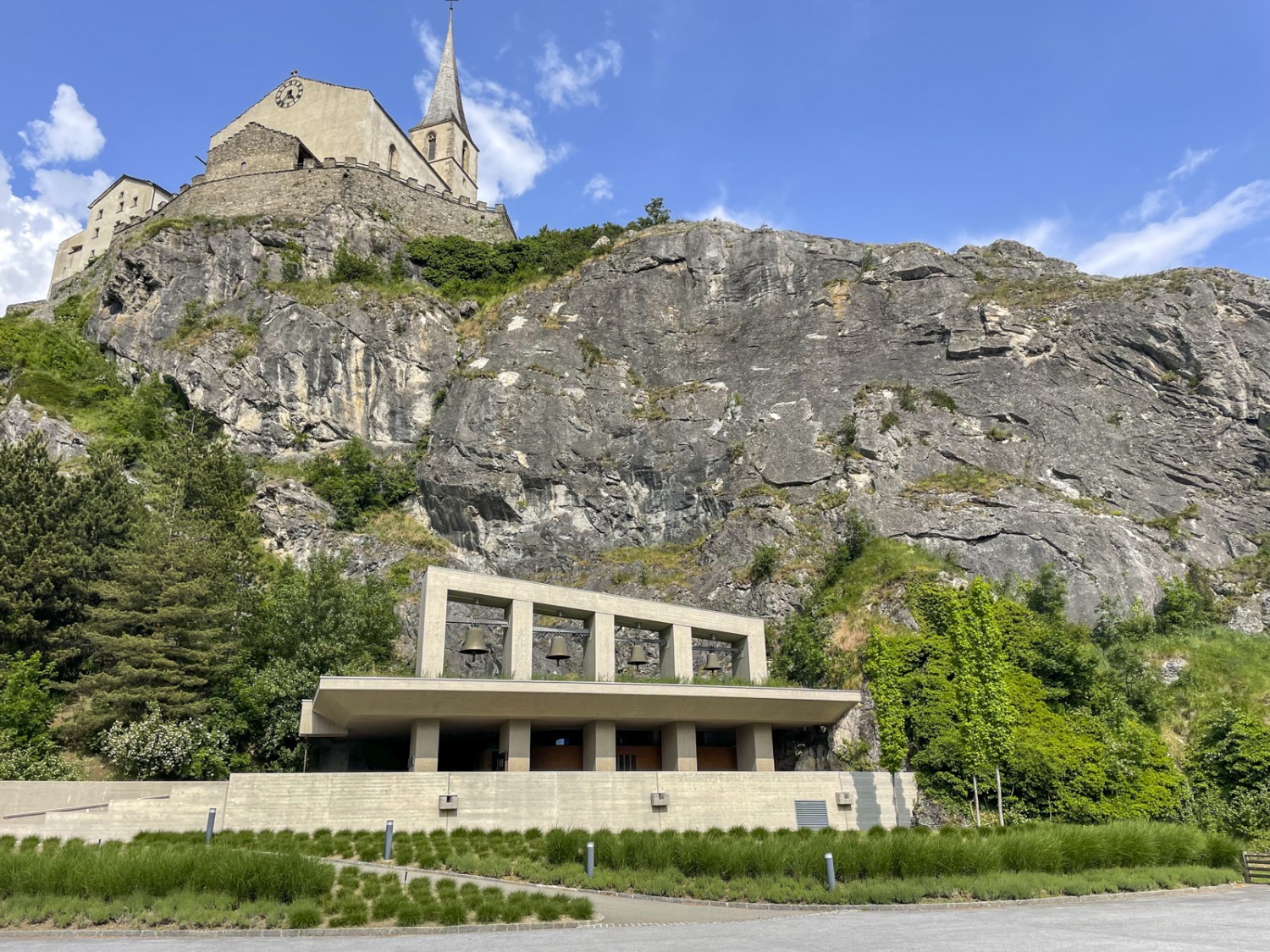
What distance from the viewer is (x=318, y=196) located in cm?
5816

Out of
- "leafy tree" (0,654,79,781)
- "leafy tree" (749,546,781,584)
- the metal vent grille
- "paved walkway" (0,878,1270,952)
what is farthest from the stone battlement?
"paved walkway" (0,878,1270,952)

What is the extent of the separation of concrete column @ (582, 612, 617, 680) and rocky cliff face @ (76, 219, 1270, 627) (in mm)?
11087

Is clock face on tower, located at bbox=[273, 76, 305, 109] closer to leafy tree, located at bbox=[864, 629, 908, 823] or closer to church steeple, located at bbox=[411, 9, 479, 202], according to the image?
church steeple, located at bbox=[411, 9, 479, 202]

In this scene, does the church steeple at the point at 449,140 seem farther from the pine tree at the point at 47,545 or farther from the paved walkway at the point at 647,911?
the paved walkway at the point at 647,911

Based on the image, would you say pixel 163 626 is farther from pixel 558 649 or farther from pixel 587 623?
pixel 587 623

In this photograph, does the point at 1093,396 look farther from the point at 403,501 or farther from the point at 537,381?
the point at 403,501

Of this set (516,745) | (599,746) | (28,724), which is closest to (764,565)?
(599,746)

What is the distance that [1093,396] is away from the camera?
45.9 meters

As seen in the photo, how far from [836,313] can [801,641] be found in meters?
26.5

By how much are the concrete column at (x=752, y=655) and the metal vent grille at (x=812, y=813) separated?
4689mm

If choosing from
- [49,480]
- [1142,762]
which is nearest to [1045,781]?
[1142,762]

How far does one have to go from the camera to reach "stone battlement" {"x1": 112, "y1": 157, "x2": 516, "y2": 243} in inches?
2283

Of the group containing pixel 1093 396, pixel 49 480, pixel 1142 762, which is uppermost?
pixel 1093 396

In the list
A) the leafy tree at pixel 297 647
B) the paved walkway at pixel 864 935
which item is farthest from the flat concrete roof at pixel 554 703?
the paved walkway at pixel 864 935
